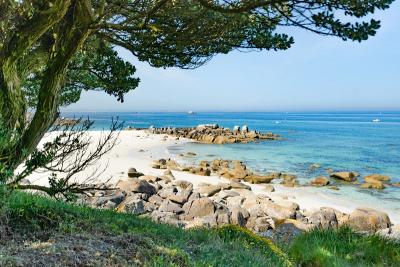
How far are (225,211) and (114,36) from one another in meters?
7.52

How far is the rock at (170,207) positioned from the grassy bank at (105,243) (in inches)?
273

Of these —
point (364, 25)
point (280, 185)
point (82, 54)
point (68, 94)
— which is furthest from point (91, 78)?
point (280, 185)

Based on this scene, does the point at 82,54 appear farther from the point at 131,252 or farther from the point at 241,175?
the point at 241,175

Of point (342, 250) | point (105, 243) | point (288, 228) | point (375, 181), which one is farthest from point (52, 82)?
point (375, 181)

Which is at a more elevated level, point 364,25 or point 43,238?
point 364,25

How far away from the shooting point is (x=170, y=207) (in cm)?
1294

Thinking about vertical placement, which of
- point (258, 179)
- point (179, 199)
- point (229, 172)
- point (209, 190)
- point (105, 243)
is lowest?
point (258, 179)

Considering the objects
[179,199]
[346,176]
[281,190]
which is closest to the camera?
[179,199]

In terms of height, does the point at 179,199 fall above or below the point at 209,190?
above

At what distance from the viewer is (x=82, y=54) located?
7355 millimetres

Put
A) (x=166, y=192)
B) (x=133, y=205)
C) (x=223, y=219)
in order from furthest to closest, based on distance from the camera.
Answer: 1. (x=166, y=192)
2. (x=133, y=205)
3. (x=223, y=219)

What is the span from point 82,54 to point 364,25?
4.99 meters

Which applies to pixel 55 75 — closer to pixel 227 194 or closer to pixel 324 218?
pixel 324 218

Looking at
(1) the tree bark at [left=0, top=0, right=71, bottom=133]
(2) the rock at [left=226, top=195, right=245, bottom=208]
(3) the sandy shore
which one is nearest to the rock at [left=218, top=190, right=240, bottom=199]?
(2) the rock at [left=226, top=195, right=245, bottom=208]
